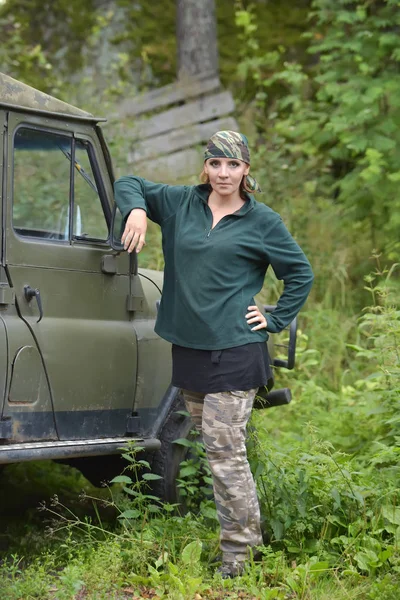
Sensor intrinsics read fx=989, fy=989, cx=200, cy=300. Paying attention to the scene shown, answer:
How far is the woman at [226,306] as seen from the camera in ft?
14.4

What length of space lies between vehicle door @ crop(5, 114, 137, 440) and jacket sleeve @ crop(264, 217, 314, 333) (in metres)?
1.05

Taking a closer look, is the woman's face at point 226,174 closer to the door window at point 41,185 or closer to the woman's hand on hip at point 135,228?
the woman's hand on hip at point 135,228

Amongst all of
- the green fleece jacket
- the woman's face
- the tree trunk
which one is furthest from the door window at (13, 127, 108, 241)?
the tree trunk

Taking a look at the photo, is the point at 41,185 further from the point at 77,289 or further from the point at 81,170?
the point at 77,289

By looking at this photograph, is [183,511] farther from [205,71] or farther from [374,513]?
[205,71]

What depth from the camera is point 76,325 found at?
5004mm

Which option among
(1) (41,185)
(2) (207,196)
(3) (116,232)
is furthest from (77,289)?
(1) (41,185)

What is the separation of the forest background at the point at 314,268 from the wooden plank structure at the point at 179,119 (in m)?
0.27

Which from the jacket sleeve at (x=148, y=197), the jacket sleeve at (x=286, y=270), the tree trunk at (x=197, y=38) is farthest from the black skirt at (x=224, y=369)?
the tree trunk at (x=197, y=38)

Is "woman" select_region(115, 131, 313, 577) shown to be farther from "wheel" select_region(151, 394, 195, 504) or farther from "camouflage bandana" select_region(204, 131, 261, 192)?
"wheel" select_region(151, 394, 195, 504)

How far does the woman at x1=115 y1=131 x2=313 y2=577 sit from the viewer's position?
4.38 metres

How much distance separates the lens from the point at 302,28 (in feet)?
44.8

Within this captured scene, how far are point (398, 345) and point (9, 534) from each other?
8.07ft

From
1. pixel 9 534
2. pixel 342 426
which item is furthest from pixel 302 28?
pixel 9 534
